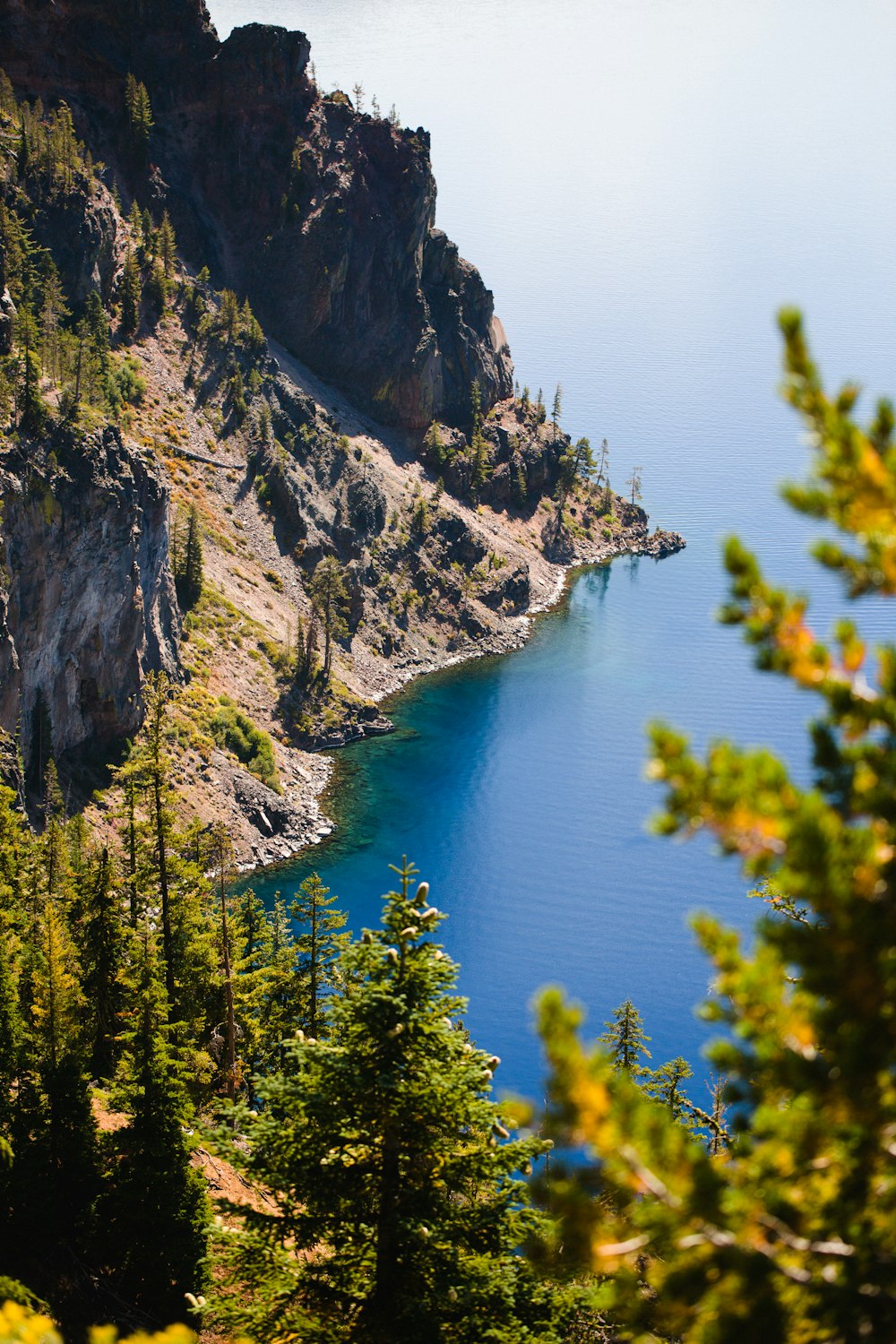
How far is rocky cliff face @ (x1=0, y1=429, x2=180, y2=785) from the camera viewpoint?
6662 cm

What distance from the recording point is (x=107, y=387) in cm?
9756

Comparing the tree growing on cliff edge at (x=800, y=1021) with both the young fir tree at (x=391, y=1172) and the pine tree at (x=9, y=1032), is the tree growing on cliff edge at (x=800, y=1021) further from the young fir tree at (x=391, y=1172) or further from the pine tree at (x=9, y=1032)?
the pine tree at (x=9, y=1032)

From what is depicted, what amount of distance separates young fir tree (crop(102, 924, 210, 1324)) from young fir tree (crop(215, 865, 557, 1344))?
1272 centimetres

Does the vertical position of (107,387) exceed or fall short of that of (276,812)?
it exceeds it

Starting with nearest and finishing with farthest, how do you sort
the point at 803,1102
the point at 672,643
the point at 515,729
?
the point at 803,1102, the point at 515,729, the point at 672,643

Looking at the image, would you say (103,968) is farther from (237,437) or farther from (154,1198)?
(237,437)

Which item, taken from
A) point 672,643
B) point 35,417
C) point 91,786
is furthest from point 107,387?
point 672,643

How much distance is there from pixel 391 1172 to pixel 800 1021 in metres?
8.21

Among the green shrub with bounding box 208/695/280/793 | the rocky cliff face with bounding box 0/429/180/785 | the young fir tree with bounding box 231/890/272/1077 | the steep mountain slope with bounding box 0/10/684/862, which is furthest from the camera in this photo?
the green shrub with bounding box 208/695/280/793

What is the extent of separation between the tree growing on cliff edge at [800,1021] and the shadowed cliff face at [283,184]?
408 ft

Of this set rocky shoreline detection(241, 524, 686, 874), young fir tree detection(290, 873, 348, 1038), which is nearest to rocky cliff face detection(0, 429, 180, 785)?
rocky shoreline detection(241, 524, 686, 874)

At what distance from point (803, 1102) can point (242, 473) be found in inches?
4347

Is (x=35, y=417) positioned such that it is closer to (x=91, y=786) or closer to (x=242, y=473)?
(x=91, y=786)

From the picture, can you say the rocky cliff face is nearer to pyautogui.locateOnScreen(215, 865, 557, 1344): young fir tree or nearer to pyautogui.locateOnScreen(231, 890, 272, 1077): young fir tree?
pyautogui.locateOnScreen(231, 890, 272, 1077): young fir tree
